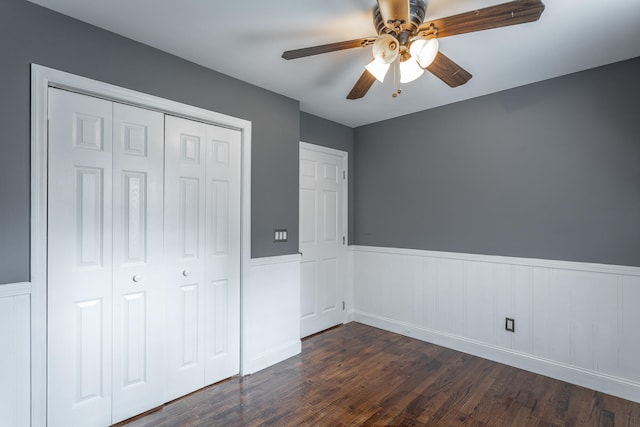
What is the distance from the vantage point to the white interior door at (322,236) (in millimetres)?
3570

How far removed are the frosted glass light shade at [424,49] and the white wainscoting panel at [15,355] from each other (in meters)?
2.40

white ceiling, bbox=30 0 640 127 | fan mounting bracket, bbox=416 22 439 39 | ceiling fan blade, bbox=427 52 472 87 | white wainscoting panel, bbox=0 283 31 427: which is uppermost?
white ceiling, bbox=30 0 640 127

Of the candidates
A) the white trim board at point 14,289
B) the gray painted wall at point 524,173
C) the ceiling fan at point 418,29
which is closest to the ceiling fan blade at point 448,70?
the ceiling fan at point 418,29

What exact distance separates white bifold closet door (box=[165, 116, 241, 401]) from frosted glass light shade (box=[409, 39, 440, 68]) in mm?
1644

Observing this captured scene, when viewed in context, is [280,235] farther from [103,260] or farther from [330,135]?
[330,135]

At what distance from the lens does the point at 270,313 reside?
2922mm

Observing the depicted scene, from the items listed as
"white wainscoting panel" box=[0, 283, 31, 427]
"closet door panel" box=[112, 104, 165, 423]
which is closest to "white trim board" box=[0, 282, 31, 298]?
"white wainscoting panel" box=[0, 283, 31, 427]

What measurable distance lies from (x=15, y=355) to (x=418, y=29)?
8.92ft

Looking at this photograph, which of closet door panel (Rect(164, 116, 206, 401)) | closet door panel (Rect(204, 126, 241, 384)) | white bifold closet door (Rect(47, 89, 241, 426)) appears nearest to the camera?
white bifold closet door (Rect(47, 89, 241, 426))

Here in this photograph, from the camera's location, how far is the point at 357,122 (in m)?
3.96

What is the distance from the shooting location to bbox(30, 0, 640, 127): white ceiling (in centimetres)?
176

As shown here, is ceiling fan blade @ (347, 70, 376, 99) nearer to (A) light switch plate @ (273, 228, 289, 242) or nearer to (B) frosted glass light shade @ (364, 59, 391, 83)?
(B) frosted glass light shade @ (364, 59, 391, 83)

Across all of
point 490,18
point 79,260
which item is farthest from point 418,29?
point 79,260

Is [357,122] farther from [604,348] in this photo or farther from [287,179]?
[604,348]
